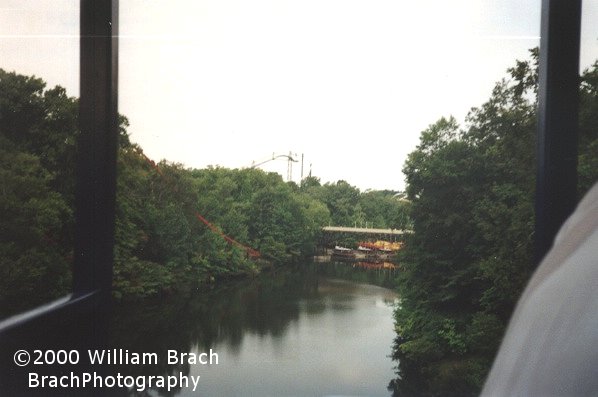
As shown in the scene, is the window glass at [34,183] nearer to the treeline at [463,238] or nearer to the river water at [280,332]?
the river water at [280,332]

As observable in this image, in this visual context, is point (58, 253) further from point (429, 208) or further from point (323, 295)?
point (429, 208)

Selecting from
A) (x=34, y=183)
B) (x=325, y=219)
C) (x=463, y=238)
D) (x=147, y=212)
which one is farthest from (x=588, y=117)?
(x=34, y=183)

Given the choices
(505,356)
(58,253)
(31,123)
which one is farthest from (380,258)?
(505,356)

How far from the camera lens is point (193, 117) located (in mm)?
4965

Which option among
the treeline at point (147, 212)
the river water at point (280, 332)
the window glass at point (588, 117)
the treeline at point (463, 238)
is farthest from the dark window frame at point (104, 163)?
the treeline at point (463, 238)

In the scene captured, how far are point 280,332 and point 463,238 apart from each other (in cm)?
181

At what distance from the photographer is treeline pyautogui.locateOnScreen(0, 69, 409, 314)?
4.71m

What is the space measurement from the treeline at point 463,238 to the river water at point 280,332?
9.6 inches

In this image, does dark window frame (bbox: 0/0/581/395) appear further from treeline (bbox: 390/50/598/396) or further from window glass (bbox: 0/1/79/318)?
treeline (bbox: 390/50/598/396)

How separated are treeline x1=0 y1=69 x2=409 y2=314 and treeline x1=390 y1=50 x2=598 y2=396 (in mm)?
340

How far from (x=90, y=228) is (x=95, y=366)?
2.84 feet

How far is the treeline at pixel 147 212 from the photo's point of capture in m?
4.71

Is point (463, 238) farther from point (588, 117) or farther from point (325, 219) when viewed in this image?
point (588, 117)

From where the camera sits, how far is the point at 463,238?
16.3 ft
